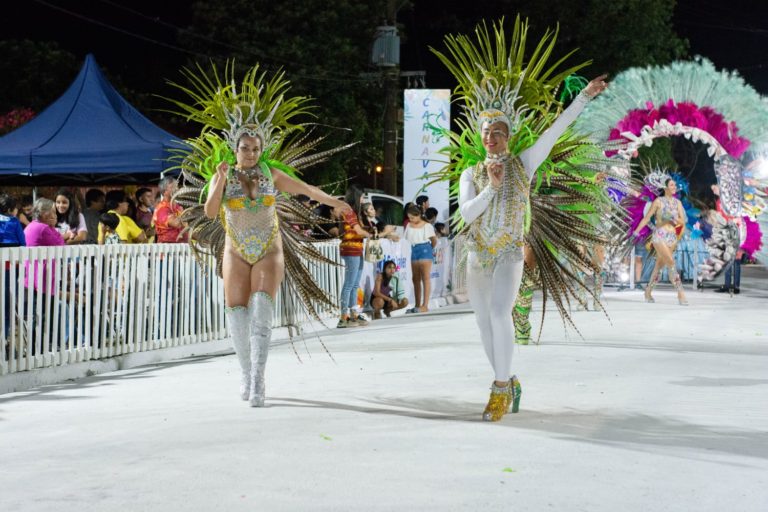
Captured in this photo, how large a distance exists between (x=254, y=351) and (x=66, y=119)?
30.0 feet

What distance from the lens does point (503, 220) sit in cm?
825

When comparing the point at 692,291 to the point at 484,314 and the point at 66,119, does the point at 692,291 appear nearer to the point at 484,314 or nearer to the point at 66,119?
the point at 66,119

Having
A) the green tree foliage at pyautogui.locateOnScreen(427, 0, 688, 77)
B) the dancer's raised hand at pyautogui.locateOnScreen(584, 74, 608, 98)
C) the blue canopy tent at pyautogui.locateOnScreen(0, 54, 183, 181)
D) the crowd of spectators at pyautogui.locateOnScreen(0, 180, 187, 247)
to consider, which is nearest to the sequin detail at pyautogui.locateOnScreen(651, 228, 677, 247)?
the blue canopy tent at pyautogui.locateOnScreen(0, 54, 183, 181)

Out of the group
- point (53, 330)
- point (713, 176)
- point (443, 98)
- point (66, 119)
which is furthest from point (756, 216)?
point (53, 330)

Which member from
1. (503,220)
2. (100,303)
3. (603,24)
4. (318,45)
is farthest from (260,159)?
(603,24)

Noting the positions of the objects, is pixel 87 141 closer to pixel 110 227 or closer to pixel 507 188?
pixel 110 227

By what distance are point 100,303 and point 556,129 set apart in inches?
212

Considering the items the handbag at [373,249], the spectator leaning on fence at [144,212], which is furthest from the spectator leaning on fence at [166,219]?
the handbag at [373,249]

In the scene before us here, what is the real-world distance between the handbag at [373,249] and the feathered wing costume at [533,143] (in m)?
7.43

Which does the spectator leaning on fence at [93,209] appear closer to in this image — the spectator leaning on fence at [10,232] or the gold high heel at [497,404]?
the spectator leaning on fence at [10,232]

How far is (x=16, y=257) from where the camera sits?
1034cm

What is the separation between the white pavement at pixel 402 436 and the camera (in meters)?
5.82

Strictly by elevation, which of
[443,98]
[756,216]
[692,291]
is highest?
[443,98]

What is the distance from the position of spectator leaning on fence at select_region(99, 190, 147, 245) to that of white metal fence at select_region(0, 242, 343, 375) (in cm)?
64
